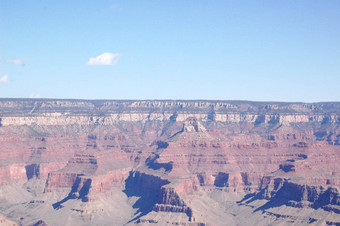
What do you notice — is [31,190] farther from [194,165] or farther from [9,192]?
[194,165]

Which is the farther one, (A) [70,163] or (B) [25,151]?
(B) [25,151]

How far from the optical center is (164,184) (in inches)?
5497

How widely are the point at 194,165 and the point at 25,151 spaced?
5722 centimetres

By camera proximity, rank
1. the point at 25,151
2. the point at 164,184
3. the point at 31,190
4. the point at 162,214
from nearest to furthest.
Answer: the point at 162,214 → the point at 164,184 → the point at 31,190 → the point at 25,151

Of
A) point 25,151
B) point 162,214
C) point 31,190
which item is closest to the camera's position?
point 162,214

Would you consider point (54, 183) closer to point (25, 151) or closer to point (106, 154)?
point (106, 154)

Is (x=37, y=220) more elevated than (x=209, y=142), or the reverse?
(x=209, y=142)

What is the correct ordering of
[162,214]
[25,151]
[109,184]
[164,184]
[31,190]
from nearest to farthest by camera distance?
[162,214] → [164,184] → [109,184] → [31,190] → [25,151]

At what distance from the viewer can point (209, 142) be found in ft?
557

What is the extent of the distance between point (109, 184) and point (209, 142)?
31.2 metres

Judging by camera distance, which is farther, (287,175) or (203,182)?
(203,182)

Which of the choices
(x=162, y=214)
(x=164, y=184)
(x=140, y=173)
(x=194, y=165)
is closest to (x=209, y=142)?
(x=194, y=165)

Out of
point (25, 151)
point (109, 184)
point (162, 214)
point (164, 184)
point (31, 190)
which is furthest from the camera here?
point (25, 151)

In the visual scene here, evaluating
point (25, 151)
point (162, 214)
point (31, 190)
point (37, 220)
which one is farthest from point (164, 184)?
point (25, 151)
